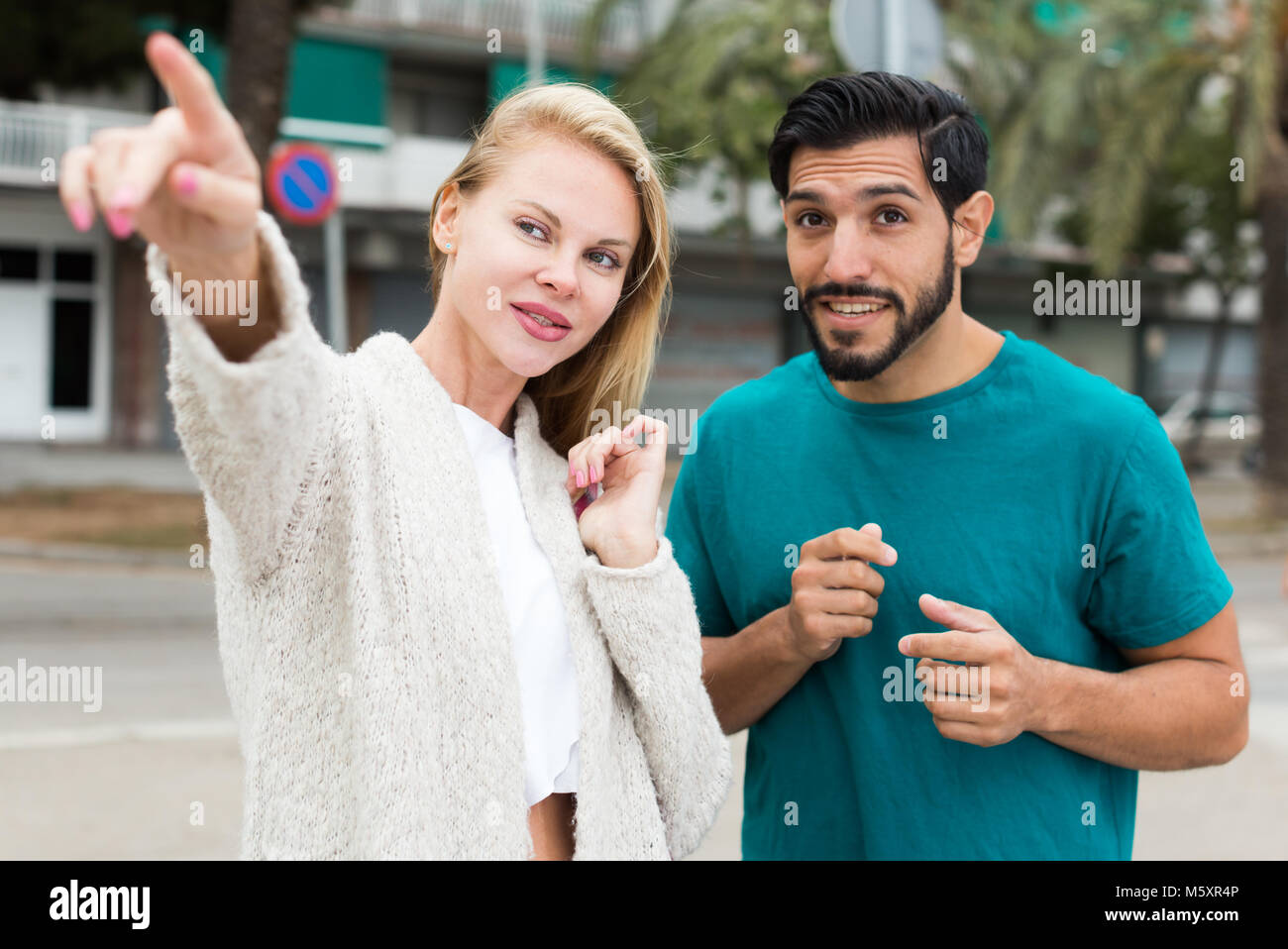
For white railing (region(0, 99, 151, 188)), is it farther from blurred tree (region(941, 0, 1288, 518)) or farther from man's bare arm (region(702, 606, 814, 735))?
man's bare arm (region(702, 606, 814, 735))

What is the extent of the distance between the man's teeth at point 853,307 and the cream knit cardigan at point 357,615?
0.64 meters

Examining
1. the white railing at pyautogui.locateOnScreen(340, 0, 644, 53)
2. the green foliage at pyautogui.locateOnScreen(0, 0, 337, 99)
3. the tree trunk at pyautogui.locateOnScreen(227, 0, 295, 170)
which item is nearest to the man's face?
the tree trunk at pyautogui.locateOnScreen(227, 0, 295, 170)

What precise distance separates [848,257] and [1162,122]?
1304 centimetres

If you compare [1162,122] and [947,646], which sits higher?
[1162,122]

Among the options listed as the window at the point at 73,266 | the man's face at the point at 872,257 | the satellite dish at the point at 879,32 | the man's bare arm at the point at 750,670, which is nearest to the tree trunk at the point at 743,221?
the satellite dish at the point at 879,32

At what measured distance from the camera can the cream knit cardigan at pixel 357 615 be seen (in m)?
1.35

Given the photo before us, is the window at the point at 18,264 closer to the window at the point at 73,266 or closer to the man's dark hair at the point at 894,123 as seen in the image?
the window at the point at 73,266

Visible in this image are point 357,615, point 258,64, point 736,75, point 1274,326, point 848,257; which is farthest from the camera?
point 736,75

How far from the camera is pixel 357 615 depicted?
1.43 metres

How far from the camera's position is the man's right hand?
5.74ft

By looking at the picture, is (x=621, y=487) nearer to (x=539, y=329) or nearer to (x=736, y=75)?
(x=539, y=329)

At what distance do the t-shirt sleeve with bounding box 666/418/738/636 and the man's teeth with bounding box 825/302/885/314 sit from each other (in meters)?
0.35

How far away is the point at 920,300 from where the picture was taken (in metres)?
1.90

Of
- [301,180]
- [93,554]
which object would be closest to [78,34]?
[301,180]
